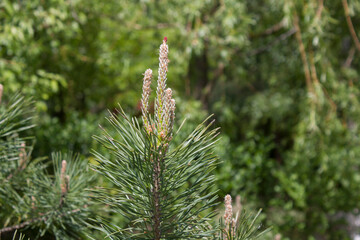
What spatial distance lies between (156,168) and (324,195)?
304 centimetres

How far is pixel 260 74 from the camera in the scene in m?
4.64

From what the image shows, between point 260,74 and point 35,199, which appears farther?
point 260,74

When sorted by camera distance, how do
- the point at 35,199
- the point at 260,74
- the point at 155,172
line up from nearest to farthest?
the point at 155,172, the point at 35,199, the point at 260,74

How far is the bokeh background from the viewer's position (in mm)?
3098

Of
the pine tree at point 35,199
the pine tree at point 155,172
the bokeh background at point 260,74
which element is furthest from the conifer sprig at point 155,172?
the bokeh background at point 260,74

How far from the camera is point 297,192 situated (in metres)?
3.25

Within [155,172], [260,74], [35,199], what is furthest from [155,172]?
[260,74]

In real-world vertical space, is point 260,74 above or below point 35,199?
above

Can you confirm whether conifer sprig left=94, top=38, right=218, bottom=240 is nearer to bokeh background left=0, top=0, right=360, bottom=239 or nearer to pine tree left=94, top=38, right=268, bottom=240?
pine tree left=94, top=38, right=268, bottom=240

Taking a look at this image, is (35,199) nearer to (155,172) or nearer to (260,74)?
(155,172)

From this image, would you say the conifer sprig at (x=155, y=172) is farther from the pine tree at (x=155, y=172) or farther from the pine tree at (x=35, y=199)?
the pine tree at (x=35, y=199)

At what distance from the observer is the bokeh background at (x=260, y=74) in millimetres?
3098

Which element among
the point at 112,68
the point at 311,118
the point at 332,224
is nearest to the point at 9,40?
the point at 112,68

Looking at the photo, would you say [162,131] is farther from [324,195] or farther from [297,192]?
[324,195]
